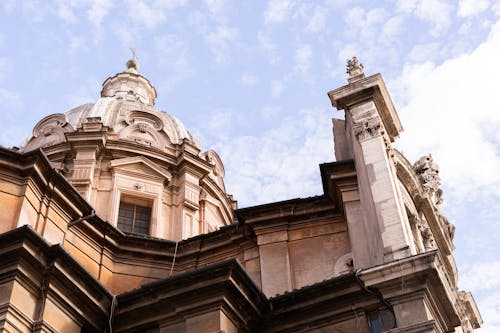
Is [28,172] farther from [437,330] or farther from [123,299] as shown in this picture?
[437,330]

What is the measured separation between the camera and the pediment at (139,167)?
29609 millimetres

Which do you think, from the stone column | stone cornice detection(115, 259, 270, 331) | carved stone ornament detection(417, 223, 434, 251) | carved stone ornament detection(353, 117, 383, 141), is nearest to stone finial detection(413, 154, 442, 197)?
carved stone ornament detection(417, 223, 434, 251)

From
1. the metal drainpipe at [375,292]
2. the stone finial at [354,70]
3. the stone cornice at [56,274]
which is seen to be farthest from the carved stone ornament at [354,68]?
the stone cornice at [56,274]

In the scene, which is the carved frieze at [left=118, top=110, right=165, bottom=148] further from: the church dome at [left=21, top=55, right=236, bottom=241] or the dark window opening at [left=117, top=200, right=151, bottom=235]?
the dark window opening at [left=117, top=200, right=151, bottom=235]

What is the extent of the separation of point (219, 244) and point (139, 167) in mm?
8687

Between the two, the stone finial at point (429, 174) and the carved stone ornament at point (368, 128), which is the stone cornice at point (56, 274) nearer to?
the carved stone ornament at point (368, 128)

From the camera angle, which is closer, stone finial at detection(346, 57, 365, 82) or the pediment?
stone finial at detection(346, 57, 365, 82)

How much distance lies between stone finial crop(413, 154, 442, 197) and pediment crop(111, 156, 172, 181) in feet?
35.3

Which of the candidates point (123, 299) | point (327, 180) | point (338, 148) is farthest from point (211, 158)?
point (123, 299)

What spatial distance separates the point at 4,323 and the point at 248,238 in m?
8.85

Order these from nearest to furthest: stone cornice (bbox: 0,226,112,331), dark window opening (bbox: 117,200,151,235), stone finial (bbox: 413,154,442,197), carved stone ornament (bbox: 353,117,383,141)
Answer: stone cornice (bbox: 0,226,112,331) < carved stone ornament (bbox: 353,117,383,141) < stone finial (bbox: 413,154,442,197) < dark window opening (bbox: 117,200,151,235)

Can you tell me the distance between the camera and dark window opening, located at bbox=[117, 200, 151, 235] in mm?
28003

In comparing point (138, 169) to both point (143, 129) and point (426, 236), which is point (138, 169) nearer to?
point (143, 129)

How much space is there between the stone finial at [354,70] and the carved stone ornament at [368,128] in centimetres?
182
